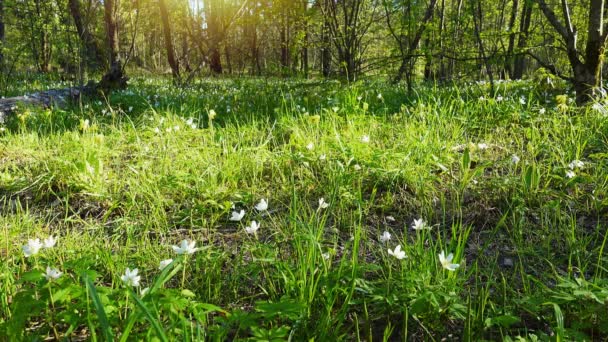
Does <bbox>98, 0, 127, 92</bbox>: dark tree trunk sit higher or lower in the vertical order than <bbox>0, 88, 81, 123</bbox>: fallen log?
higher

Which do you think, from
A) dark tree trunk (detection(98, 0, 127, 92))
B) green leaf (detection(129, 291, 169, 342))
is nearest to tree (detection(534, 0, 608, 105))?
green leaf (detection(129, 291, 169, 342))

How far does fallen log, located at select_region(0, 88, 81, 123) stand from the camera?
18.7 feet

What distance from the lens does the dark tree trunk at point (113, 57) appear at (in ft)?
29.3

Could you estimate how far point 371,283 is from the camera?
68.1 inches

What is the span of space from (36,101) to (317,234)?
6355 millimetres

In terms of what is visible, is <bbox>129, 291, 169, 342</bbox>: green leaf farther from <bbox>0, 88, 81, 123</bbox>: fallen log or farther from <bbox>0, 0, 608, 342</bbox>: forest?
<bbox>0, 88, 81, 123</bbox>: fallen log

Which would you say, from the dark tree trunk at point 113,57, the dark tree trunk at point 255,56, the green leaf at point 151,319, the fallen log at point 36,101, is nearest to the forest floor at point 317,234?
the green leaf at point 151,319

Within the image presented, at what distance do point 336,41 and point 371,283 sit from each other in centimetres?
593

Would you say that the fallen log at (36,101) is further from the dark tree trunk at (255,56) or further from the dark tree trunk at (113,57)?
the dark tree trunk at (255,56)

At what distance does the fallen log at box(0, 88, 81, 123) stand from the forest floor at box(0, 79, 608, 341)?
1.82 meters

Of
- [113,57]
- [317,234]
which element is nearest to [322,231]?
[317,234]

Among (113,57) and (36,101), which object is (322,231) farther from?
(113,57)

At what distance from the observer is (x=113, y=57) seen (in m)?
9.51

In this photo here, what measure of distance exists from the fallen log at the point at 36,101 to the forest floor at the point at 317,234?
1.82 m
